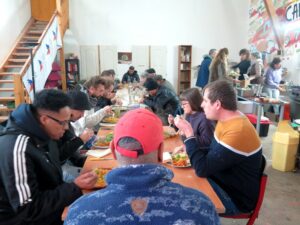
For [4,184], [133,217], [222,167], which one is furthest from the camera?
[222,167]

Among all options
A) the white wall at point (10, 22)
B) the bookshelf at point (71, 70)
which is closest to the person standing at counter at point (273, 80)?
the bookshelf at point (71, 70)

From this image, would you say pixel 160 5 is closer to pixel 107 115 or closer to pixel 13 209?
pixel 107 115

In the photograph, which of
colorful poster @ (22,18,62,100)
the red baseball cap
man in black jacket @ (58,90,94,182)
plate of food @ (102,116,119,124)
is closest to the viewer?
the red baseball cap

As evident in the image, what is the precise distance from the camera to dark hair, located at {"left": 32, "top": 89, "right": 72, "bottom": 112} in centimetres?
157

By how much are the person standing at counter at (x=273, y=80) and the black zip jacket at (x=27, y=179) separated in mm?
5980

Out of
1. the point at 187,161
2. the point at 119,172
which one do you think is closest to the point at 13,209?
the point at 119,172

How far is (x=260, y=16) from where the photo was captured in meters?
9.17

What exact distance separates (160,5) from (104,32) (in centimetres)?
215

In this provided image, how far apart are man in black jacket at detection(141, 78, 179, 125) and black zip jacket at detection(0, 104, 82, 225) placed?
2.65 m

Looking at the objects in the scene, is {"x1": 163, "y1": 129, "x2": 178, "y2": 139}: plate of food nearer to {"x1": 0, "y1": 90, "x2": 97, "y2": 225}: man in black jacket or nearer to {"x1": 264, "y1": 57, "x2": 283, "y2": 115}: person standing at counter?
{"x1": 0, "y1": 90, "x2": 97, "y2": 225}: man in black jacket

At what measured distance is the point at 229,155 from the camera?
5.63ft

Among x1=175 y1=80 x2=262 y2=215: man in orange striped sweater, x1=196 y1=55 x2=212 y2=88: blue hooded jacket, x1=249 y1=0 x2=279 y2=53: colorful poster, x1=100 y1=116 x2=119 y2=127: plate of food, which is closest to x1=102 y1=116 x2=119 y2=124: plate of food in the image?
x1=100 y1=116 x2=119 y2=127: plate of food

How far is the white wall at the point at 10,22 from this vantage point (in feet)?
24.0

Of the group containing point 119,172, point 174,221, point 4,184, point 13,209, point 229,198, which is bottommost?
point 229,198
